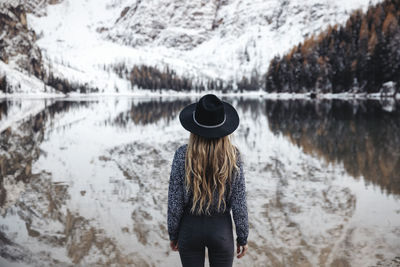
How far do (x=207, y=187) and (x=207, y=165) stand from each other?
8.5 inches

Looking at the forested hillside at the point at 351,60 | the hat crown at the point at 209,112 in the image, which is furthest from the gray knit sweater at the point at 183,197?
the forested hillside at the point at 351,60

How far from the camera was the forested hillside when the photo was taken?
65188mm

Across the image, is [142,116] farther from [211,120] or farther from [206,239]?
[211,120]

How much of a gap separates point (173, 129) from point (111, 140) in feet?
16.5

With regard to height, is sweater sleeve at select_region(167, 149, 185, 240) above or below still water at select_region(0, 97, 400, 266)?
above

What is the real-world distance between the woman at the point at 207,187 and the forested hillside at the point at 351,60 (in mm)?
66154

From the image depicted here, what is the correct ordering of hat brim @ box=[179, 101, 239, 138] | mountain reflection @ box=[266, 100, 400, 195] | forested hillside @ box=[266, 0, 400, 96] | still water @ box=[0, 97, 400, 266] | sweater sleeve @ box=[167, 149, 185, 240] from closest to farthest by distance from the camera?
1. hat brim @ box=[179, 101, 239, 138]
2. sweater sleeve @ box=[167, 149, 185, 240]
3. still water @ box=[0, 97, 400, 266]
4. mountain reflection @ box=[266, 100, 400, 195]
5. forested hillside @ box=[266, 0, 400, 96]

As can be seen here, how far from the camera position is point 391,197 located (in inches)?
357

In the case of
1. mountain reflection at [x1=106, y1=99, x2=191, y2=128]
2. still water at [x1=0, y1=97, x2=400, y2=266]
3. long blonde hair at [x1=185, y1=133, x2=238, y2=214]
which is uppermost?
long blonde hair at [x1=185, y1=133, x2=238, y2=214]

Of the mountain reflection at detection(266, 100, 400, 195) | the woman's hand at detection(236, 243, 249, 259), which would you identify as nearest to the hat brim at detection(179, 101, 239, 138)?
the woman's hand at detection(236, 243, 249, 259)

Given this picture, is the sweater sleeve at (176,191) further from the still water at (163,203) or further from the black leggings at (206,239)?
the still water at (163,203)

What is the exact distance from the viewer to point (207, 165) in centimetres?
367

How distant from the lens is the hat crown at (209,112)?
11.7ft

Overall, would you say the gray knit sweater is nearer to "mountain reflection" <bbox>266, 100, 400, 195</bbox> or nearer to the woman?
the woman
